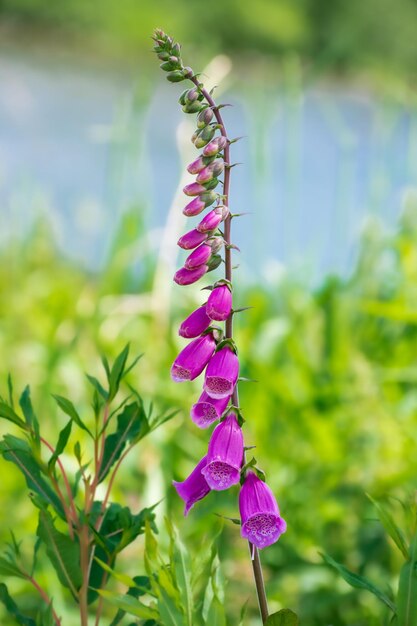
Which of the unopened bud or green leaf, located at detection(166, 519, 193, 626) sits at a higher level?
the unopened bud

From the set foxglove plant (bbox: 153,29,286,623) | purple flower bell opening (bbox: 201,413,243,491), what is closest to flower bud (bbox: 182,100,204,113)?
foxglove plant (bbox: 153,29,286,623)

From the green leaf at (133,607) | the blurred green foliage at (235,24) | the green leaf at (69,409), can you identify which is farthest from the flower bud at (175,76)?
the blurred green foliage at (235,24)

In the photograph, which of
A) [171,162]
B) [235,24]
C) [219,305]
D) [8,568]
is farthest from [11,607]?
[235,24]

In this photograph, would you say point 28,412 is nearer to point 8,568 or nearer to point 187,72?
point 8,568

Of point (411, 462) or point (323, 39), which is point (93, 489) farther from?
point (323, 39)

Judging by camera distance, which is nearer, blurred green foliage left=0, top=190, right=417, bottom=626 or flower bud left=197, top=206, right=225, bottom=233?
flower bud left=197, top=206, right=225, bottom=233

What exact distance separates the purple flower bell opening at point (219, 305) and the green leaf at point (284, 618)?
179 mm

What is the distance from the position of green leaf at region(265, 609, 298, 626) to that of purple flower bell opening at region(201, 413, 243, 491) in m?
0.08

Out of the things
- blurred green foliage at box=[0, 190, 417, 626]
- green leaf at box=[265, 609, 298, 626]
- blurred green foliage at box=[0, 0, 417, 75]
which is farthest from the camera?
blurred green foliage at box=[0, 0, 417, 75]

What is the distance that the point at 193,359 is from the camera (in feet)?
2.06

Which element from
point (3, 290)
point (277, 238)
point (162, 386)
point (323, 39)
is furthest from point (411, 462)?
point (323, 39)

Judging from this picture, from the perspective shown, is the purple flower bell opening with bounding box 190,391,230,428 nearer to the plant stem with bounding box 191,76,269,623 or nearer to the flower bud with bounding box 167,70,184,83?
the plant stem with bounding box 191,76,269,623

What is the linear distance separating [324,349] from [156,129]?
4.47 meters

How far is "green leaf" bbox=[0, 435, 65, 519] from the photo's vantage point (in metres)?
0.64
